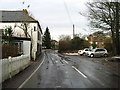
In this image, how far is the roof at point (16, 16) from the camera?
71562mm

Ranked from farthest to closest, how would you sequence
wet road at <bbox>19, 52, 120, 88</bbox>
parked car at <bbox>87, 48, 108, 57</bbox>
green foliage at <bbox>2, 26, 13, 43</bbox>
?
1. parked car at <bbox>87, 48, 108, 57</bbox>
2. green foliage at <bbox>2, 26, 13, 43</bbox>
3. wet road at <bbox>19, 52, 120, 88</bbox>

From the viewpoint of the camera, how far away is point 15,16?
244ft

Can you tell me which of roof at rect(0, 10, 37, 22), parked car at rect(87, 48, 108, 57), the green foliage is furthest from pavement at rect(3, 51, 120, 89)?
roof at rect(0, 10, 37, 22)

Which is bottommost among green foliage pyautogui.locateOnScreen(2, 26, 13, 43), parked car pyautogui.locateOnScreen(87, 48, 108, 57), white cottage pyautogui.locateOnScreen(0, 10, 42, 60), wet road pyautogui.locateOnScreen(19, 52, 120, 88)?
wet road pyautogui.locateOnScreen(19, 52, 120, 88)

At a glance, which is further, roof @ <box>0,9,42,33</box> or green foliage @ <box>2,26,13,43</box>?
roof @ <box>0,9,42,33</box>

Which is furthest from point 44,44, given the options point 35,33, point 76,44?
point 35,33

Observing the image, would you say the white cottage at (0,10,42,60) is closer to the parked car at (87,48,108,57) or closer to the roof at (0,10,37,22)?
the roof at (0,10,37,22)

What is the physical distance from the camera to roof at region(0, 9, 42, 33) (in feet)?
235

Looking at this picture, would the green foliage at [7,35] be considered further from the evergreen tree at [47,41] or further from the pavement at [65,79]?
the evergreen tree at [47,41]

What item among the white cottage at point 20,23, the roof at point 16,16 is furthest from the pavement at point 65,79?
the roof at point 16,16

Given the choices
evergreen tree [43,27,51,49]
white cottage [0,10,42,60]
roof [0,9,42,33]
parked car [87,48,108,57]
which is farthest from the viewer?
evergreen tree [43,27,51,49]

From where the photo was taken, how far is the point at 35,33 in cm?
7125

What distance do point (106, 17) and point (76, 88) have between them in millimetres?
35173

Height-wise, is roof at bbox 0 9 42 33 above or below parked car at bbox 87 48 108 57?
above
